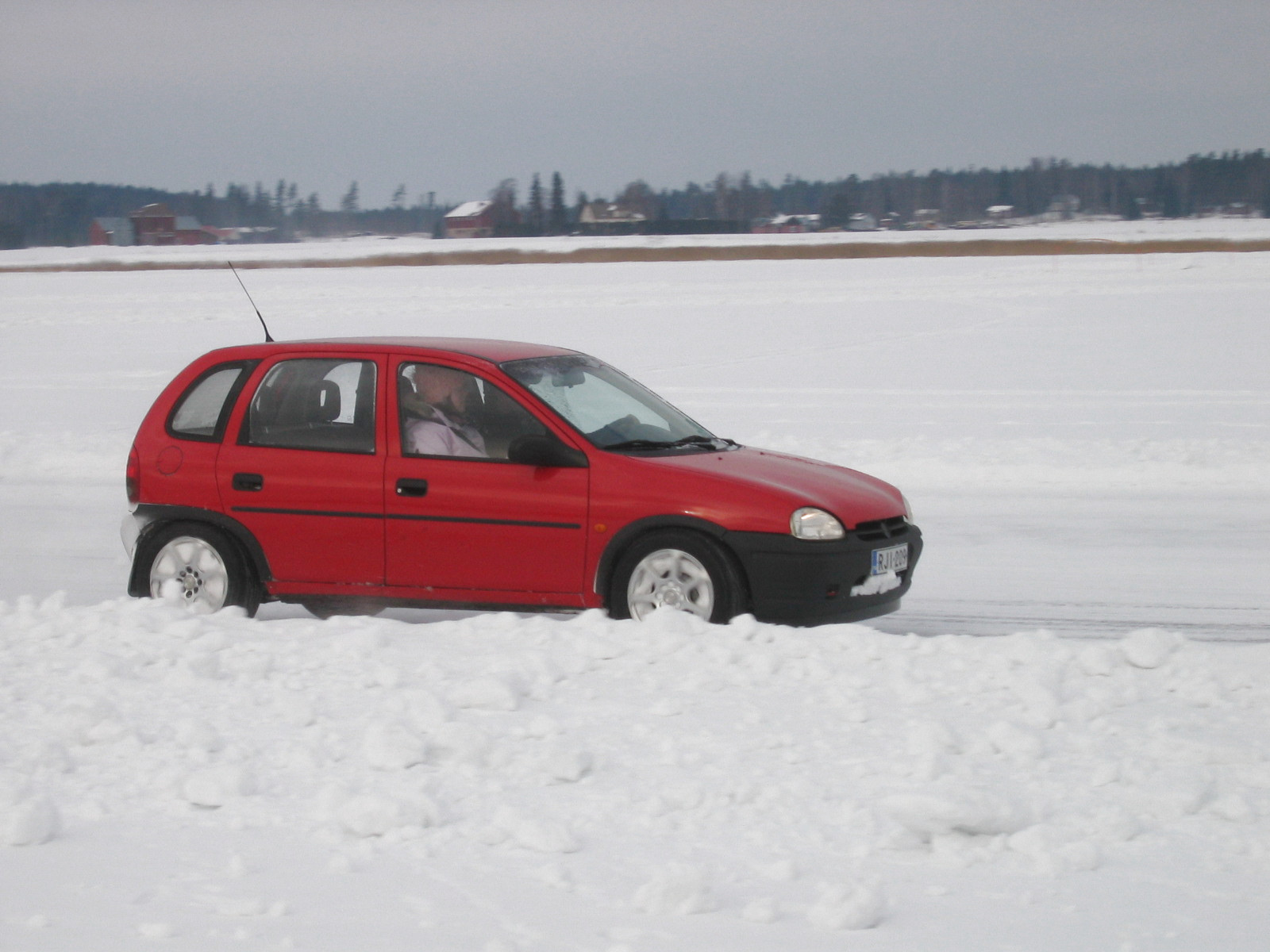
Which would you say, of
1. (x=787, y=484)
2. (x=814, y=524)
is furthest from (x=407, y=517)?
(x=814, y=524)

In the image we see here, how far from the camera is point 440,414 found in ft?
23.5

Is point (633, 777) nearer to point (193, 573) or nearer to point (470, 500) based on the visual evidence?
point (470, 500)

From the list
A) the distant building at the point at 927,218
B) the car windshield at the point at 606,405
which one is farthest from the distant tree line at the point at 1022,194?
the car windshield at the point at 606,405

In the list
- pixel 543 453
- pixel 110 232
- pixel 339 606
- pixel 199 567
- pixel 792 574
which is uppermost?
pixel 110 232

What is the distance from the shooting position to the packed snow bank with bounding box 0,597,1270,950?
385cm

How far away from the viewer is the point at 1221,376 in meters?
21.0

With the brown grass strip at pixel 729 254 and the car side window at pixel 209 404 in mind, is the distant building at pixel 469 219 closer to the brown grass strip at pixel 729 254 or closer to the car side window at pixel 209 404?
the brown grass strip at pixel 729 254

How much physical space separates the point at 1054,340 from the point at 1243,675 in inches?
854

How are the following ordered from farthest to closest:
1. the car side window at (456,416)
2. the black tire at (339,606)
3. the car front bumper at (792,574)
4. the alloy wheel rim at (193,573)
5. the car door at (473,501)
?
the alloy wheel rim at (193,573)
the black tire at (339,606)
the car side window at (456,416)
the car door at (473,501)
the car front bumper at (792,574)

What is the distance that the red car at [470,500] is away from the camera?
6730 millimetres

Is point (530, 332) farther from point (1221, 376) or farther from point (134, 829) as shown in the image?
point (134, 829)

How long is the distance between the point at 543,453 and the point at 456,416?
0.59 metres

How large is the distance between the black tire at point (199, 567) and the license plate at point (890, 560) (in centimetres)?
303

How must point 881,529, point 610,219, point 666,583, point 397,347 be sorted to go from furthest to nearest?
1. point 610,219
2. point 397,347
3. point 881,529
4. point 666,583
